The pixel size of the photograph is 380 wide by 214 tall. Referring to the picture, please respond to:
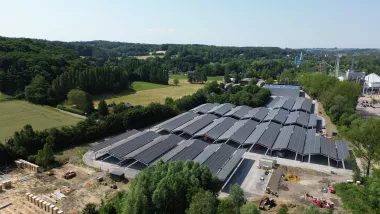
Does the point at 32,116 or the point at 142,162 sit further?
the point at 32,116

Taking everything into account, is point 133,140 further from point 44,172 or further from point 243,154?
point 243,154

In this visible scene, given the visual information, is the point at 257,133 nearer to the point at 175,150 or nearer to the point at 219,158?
the point at 219,158

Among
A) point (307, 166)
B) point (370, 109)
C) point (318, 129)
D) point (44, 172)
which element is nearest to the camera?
point (44, 172)


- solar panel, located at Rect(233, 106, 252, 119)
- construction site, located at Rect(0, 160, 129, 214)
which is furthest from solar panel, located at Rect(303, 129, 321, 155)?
construction site, located at Rect(0, 160, 129, 214)

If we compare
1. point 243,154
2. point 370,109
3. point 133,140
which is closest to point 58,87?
point 133,140

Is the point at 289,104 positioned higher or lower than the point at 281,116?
higher

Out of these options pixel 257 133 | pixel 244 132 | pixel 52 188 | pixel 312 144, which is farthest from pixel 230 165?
pixel 52 188

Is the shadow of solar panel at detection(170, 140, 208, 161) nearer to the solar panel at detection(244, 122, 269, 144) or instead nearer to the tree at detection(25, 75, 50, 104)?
the solar panel at detection(244, 122, 269, 144)
